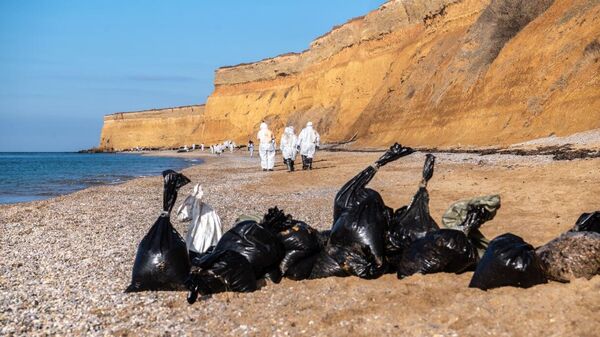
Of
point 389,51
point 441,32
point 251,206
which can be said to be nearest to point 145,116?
point 389,51

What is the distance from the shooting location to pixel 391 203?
34.3 ft

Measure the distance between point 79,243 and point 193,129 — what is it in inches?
4073

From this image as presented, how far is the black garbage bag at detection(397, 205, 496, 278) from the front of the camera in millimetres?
4969

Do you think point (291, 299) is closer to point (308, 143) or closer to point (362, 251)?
point (362, 251)

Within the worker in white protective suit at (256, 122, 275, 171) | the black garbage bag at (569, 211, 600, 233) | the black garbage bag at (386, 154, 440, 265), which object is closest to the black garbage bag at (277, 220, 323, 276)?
the black garbage bag at (386, 154, 440, 265)

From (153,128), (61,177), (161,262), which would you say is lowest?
(61,177)

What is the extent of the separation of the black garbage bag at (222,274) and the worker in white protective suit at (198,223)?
1083 millimetres

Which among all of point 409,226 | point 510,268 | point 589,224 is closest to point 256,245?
point 409,226

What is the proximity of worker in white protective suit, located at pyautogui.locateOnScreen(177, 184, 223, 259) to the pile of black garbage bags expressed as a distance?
513 mm

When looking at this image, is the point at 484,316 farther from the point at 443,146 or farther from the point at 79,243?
the point at 443,146

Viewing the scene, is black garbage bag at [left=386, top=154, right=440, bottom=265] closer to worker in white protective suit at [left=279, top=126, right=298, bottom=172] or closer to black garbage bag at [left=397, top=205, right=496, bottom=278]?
black garbage bag at [left=397, top=205, right=496, bottom=278]

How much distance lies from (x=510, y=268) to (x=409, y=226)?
61.1 inches

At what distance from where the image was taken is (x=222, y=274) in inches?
191

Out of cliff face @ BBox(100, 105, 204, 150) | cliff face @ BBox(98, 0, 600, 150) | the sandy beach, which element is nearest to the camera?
the sandy beach
